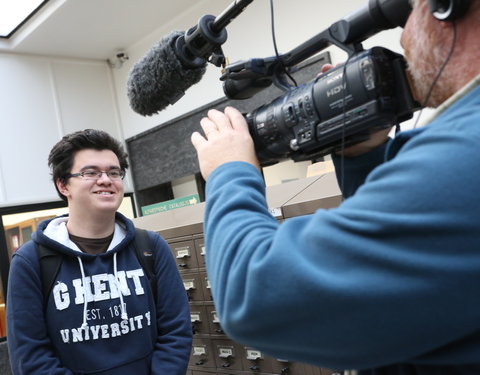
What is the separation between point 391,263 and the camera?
0.47 m

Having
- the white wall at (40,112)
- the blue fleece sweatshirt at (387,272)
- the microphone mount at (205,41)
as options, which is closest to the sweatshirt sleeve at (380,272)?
the blue fleece sweatshirt at (387,272)

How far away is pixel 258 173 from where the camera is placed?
2.18ft

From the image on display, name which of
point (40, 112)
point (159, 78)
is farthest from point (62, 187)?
point (40, 112)

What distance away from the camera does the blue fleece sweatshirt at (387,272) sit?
1.50 ft

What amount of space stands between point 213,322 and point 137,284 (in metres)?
1.19

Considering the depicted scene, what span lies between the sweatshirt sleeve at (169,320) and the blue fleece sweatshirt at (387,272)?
124 centimetres

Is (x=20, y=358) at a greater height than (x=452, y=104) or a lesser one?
lesser

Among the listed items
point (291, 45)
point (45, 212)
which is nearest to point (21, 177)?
point (45, 212)

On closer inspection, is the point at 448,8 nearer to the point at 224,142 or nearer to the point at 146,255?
the point at 224,142

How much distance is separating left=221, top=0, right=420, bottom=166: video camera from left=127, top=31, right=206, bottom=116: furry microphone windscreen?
5.2 inches

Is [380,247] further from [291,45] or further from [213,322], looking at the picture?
[291,45]

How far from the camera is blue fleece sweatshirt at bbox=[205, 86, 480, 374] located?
46cm

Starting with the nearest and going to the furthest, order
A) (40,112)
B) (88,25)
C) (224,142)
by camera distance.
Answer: (224,142), (88,25), (40,112)

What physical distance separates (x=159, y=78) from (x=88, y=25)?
15.9ft
